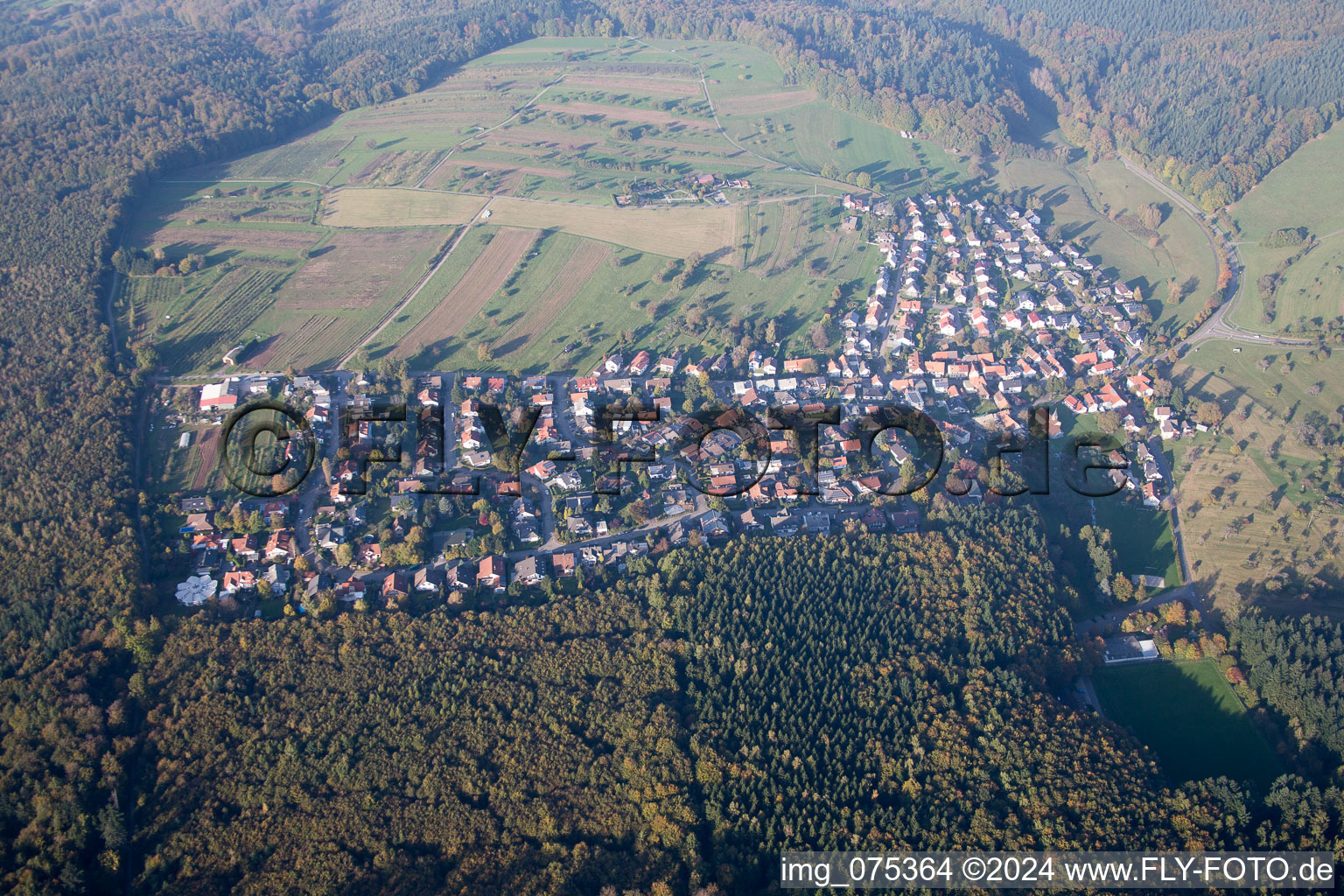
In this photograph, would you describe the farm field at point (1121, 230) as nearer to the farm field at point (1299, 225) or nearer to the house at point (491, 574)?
the farm field at point (1299, 225)

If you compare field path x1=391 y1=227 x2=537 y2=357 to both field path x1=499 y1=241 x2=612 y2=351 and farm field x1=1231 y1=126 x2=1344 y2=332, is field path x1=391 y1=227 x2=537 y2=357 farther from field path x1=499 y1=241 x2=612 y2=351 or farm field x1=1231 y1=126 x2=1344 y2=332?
farm field x1=1231 y1=126 x2=1344 y2=332

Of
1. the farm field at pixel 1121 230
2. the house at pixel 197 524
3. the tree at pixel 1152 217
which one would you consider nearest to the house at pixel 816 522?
the house at pixel 197 524

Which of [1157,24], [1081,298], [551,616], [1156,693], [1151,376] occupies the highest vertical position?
[1157,24]

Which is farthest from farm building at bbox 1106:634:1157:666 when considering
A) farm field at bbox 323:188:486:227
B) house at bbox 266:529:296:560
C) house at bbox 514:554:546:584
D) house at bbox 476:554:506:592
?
farm field at bbox 323:188:486:227

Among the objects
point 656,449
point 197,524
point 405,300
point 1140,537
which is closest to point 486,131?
point 405,300

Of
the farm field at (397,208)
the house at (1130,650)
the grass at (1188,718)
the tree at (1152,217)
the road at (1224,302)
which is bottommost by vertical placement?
the grass at (1188,718)

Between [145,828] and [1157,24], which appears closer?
[145,828]

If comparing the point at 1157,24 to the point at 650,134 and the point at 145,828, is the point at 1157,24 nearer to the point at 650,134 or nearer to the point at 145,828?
the point at 650,134

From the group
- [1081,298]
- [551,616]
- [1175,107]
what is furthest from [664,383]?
[1175,107]
